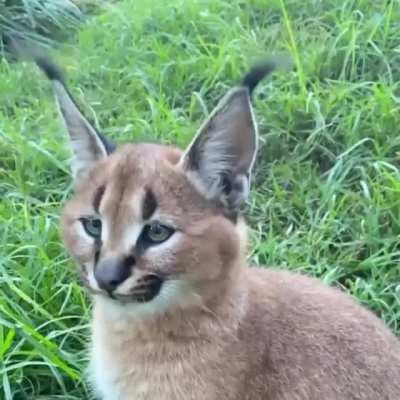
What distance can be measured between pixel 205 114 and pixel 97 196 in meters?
2.28

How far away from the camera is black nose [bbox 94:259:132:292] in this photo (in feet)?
9.95

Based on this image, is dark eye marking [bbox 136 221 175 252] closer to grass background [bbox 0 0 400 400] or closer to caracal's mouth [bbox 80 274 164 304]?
caracal's mouth [bbox 80 274 164 304]

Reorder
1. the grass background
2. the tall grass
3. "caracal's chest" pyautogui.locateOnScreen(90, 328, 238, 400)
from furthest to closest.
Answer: the tall grass
the grass background
"caracal's chest" pyautogui.locateOnScreen(90, 328, 238, 400)

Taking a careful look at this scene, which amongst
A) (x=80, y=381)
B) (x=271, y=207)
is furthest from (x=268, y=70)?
(x=271, y=207)

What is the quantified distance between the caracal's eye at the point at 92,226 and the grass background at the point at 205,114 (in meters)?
0.85

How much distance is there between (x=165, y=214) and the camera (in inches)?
123

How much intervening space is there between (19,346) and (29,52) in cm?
101

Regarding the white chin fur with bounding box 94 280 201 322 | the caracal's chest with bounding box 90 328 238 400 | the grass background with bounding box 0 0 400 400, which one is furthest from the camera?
the grass background with bounding box 0 0 400 400

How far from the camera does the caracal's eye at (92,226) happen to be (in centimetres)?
316

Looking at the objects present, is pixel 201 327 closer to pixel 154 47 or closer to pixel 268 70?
pixel 268 70

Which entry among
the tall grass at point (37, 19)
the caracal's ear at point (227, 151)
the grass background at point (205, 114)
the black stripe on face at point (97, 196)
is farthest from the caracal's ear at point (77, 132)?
the tall grass at point (37, 19)

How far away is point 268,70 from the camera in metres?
3.17

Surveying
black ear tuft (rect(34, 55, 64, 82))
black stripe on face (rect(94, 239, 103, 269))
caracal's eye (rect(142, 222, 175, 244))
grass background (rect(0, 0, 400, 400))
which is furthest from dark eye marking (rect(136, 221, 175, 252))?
grass background (rect(0, 0, 400, 400))

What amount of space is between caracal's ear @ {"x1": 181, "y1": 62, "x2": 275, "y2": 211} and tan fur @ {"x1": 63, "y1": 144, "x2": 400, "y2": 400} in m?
0.04
